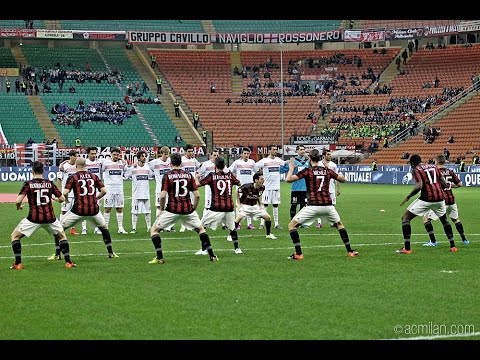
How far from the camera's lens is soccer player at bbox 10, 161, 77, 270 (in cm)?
1633

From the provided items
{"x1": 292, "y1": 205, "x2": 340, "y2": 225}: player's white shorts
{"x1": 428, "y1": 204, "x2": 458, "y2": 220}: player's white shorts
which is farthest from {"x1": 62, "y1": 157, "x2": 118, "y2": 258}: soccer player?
{"x1": 428, "y1": 204, "x2": 458, "y2": 220}: player's white shorts

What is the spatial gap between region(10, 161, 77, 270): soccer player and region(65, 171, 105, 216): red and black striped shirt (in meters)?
0.66

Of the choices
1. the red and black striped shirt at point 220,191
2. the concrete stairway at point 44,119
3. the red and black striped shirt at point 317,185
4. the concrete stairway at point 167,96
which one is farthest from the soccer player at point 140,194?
the concrete stairway at point 167,96

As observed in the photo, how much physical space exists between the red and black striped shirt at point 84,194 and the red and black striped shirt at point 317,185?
13.6ft

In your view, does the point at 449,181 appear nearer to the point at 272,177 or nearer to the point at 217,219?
the point at 217,219

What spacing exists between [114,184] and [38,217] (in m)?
7.87

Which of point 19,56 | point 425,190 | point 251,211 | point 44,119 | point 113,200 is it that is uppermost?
point 19,56

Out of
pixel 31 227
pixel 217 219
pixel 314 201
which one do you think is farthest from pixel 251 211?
pixel 31 227

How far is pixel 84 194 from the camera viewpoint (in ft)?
56.9

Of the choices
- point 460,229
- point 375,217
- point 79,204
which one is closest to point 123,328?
point 79,204

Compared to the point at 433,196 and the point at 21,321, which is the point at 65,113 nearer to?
the point at 433,196

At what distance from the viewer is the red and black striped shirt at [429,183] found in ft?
60.4

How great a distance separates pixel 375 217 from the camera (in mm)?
28875

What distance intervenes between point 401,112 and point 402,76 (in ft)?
22.7
